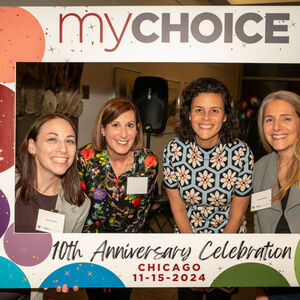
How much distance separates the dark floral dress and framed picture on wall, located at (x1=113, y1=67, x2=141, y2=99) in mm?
362

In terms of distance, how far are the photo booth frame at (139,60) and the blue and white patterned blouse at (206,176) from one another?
29 cm

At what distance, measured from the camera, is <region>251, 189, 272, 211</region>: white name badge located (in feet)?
4.06

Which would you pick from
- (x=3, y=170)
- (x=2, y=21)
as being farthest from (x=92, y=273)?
(x=2, y=21)

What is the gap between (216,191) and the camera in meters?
1.41

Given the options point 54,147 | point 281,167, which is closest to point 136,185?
point 54,147

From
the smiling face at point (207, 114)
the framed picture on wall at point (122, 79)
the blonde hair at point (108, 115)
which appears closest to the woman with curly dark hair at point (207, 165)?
the smiling face at point (207, 114)

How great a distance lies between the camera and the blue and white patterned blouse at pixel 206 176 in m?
1.38

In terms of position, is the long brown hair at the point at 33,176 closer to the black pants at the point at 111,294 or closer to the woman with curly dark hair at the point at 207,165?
the woman with curly dark hair at the point at 207,165

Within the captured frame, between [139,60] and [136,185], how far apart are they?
1.84 ft

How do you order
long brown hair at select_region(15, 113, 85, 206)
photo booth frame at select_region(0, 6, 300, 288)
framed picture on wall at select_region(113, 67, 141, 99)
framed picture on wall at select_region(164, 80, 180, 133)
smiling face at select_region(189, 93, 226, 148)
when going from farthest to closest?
1. framed picture on wall at select_region(164, 80, 180, 133)
2. framed picture on wall at select_region(113, 67, 141, 99)
3. smiling face at select_region(189, 93, 226, 148)
4. long brown hair at select_region(15, 113, 85, 206)
5. photo booth frame at select_region(0, 6, 300, 288)

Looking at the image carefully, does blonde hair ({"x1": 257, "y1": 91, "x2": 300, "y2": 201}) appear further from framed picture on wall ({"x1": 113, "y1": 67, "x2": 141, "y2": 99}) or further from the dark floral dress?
framed picture on wall ({"x1": 113, "y1": 67, "x2": 141, "y2": 99})

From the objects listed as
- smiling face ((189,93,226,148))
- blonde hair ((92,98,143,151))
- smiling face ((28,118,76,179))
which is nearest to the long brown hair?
smiling face ((28,118,76,179))

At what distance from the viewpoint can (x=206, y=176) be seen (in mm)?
1406

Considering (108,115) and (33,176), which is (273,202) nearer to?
(108,115)
